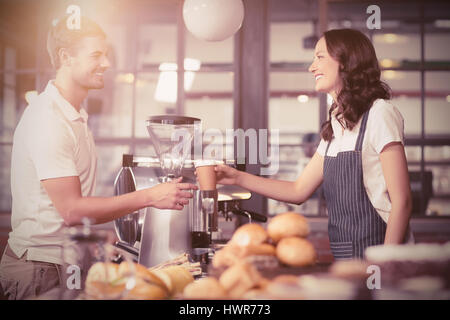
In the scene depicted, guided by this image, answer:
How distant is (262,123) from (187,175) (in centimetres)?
140

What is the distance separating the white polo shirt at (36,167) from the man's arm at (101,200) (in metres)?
0.05

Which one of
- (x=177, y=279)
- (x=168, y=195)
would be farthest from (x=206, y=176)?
(x=177, y=279)

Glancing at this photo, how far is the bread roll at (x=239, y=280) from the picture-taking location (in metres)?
0.77

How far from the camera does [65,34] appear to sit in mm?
1358

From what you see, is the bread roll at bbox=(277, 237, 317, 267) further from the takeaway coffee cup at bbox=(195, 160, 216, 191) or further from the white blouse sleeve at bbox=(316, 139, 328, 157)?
the white blouse sleeve at bbox=(316, 139, 328, 157)

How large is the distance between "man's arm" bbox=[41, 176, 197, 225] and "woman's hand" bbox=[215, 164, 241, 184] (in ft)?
1.08

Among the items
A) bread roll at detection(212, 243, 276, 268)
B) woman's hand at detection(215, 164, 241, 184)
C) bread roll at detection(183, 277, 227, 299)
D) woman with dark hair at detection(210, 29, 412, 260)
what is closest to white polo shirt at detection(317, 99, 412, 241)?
woman with dark hair at detection(210, 29, 412, 260)

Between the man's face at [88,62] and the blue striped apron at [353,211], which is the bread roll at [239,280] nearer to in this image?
the blue striped apron at [353,211]

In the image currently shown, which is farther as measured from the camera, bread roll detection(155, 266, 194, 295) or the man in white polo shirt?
the man in white polo shirt

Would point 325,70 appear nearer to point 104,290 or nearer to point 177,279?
point 177,279

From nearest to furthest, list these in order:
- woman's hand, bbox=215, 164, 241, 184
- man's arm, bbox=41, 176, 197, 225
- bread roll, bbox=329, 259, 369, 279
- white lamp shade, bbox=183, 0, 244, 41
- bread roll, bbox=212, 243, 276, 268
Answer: bread roll, bbox=329, 259, 369, 279, bread roll, bbox=212, 243, 276, 268, man's arm, bbox=41, 176, 197, 225, woman's hand, bbox=215, 164, 241, 184, white lamp shade, bbox=183, 0, 244, 41

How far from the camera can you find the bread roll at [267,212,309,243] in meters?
0.92

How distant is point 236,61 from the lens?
288 cm

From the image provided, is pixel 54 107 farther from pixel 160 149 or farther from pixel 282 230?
pixel 282 230
